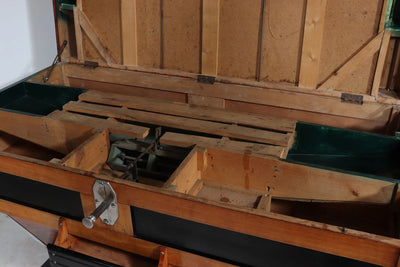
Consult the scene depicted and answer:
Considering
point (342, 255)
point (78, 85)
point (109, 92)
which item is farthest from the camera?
point (78, 85)

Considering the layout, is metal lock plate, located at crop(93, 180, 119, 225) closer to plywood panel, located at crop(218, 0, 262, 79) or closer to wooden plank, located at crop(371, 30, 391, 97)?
plywood panel, located at crop(218, 0, 262, 79)

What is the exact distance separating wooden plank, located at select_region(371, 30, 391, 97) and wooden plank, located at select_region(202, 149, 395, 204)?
2.57 ft

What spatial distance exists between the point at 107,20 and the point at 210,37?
32.6 inches

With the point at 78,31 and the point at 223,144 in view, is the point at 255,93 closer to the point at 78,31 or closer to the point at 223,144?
the point at 223,144

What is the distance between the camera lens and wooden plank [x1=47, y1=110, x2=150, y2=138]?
2.55 m

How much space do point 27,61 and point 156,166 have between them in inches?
61.5

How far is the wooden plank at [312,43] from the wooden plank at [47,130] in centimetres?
142

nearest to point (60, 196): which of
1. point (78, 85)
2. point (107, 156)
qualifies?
point (107, 156)

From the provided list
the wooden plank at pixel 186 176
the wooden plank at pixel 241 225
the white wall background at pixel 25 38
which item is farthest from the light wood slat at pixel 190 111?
the wooden plank at pixel 241 225

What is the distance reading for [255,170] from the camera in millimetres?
2314

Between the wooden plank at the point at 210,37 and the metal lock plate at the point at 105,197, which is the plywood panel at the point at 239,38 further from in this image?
the metal lock plate at the point at 105,197

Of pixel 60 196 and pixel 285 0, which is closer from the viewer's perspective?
pixel 60 196

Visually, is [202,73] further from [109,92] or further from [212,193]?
[212,193]

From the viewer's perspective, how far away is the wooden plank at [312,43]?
2.56 metres
